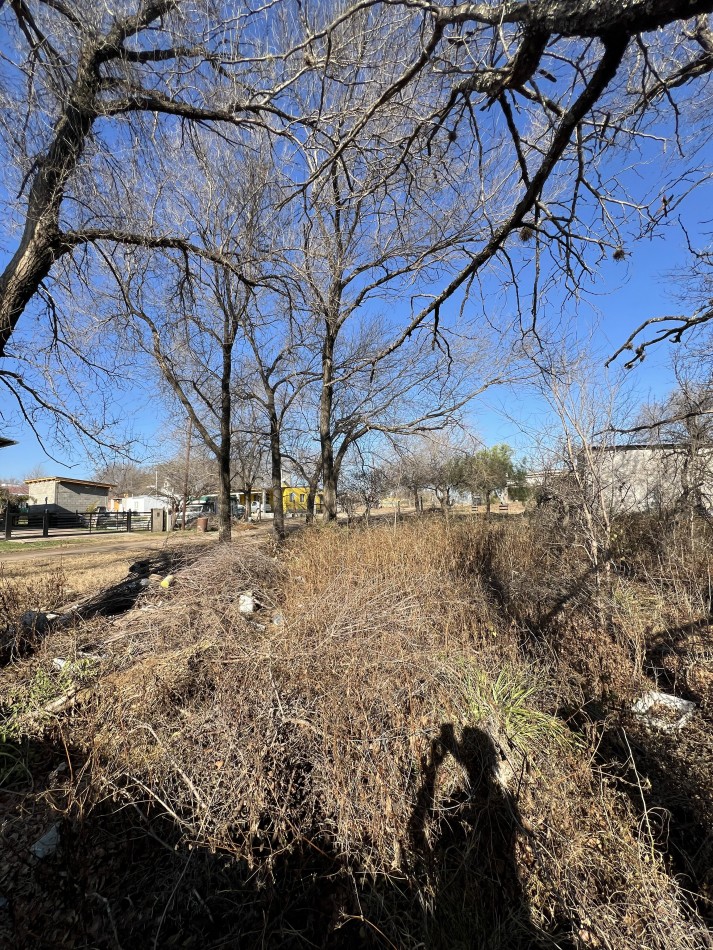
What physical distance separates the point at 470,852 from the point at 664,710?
229 cm

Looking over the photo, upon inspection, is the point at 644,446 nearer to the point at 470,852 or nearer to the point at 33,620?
the point at 470,852

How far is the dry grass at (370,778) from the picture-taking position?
2059 mm

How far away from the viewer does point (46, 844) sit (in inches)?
94.5

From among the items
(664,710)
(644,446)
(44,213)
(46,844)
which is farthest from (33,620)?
(644,446)

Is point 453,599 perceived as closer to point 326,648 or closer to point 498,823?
point 326,648

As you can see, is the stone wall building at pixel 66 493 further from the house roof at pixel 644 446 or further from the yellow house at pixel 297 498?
the house roof at pixel 644 446

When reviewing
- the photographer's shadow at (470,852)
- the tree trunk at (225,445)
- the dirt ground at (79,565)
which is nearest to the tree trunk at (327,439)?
the dirt ground at (79,565)

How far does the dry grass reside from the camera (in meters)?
2.06

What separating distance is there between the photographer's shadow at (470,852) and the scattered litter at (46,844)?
6.43ft

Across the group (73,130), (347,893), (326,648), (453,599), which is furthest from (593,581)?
(73,130)

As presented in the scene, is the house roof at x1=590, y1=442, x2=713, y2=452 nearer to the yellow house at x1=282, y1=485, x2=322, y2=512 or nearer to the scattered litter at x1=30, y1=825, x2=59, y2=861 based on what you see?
the scattered litter at x1=30, y1=825, x2=59, y2=861

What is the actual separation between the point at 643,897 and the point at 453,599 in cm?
287

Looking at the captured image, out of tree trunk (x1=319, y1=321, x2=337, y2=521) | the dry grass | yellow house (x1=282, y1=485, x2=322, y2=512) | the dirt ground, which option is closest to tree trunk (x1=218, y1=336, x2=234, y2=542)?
the dirt ground

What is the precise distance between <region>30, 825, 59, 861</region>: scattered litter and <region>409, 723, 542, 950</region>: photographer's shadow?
6.43ft
